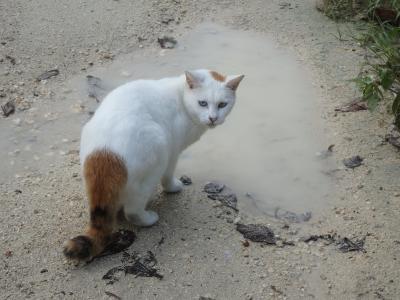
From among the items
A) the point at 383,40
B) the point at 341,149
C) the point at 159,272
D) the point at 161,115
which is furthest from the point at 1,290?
the point at 383,40

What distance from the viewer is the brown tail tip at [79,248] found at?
2.77 m

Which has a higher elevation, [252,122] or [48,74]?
[48,74]

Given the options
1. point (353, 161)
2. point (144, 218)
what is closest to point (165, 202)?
point (144, 218)

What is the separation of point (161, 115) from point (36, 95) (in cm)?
137

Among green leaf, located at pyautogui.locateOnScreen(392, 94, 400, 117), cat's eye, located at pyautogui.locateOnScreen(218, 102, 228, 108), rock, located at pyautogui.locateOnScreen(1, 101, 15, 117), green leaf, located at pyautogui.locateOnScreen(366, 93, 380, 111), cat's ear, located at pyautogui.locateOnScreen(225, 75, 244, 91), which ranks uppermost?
cat's ear, located at pyautogui.locateOnScreen(225, 75, 244, 91)

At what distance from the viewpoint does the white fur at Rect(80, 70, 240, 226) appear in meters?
2.88

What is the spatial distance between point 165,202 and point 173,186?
0.10 metres

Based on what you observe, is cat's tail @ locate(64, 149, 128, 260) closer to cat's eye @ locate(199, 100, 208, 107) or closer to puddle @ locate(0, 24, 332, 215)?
cat's eye @ locate(199, 100, 208, 107)

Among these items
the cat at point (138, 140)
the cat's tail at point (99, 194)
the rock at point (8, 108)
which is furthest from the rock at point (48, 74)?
the cat's tail at point (99, 194)

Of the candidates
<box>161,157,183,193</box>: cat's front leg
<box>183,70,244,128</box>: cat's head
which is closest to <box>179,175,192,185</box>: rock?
<box>161,157,183,193</box>: cat's front leg

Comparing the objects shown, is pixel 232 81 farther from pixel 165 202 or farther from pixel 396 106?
pixel 396 106

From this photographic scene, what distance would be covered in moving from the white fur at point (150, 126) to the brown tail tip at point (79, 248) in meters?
0.27

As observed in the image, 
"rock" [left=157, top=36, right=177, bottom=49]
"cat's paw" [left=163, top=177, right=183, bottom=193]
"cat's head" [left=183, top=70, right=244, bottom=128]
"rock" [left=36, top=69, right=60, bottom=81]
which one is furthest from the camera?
"rock" [left=157, top=36, right=177, bottom=49]

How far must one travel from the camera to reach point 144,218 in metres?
3.15
